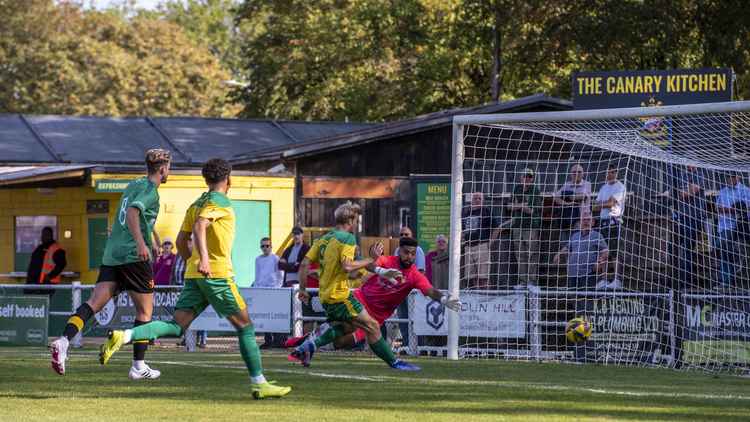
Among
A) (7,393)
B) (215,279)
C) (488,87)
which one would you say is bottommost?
(7,393)

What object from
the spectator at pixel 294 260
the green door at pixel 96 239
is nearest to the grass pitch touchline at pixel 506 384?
the spectator at pixel 294 260

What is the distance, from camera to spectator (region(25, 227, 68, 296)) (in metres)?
24.4

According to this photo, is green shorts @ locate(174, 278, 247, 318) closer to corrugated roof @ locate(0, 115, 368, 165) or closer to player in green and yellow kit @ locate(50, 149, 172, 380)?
player in green and yellow kit @ locate(50, 149, 172, 380)

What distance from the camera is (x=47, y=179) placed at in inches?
959

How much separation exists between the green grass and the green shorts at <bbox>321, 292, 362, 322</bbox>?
548 mm

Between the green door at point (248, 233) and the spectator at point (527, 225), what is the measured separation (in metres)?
7.87

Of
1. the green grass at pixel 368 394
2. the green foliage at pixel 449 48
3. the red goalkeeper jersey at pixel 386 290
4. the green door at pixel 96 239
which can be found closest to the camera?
the green grass at pixel 368 394

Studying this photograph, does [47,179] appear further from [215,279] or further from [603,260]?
[215,279]

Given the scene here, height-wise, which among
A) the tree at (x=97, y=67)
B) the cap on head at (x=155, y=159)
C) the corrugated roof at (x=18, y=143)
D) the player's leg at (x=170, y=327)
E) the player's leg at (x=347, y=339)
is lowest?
the player's leg at (x=347, y=339)

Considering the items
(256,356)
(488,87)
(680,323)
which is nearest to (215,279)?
(256,356)

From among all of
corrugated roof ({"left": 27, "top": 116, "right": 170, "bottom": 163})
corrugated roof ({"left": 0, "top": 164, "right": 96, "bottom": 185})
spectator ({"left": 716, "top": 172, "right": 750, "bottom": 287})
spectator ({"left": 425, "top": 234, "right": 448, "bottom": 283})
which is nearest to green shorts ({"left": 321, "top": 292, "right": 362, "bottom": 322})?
spectator ({"left": 716, "top": 172, "right": 750, "bottom": 287})

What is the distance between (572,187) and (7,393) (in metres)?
9.53

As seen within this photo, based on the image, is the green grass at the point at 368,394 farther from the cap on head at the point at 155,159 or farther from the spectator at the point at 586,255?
the spectator at the point at 586,255

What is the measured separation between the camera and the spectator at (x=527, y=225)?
18.8m
